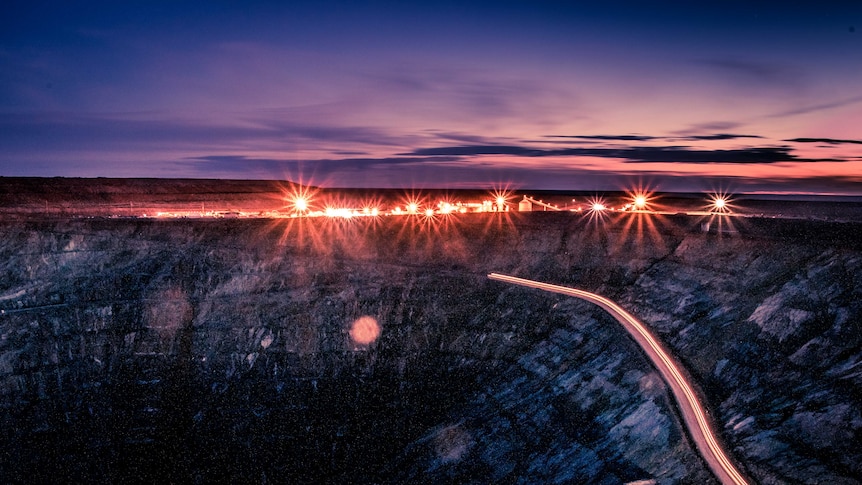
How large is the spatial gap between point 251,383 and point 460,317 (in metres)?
21.8

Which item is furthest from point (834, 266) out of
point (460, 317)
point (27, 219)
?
point (27, 219)

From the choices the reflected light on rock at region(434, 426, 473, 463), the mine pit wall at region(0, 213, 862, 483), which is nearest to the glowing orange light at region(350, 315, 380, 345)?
the mine pit wall at region(0, 213, 862, 483)

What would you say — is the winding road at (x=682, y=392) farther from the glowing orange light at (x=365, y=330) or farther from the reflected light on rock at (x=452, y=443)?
the glowing orange light at (x=365, y=330)

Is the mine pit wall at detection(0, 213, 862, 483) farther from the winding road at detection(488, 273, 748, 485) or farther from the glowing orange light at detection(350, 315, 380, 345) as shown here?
the winding road at detection(488, 273, 748, 485)

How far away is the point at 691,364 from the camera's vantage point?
44.4 m

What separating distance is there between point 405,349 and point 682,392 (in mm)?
29199

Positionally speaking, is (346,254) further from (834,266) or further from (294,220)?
(834,266)

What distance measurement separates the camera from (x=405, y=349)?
206ft

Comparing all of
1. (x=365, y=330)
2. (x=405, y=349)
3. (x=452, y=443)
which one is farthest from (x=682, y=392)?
(x=365, y=330)

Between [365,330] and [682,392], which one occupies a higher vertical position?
[682,392]

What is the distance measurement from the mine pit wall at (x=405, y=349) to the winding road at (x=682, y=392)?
2.88 ft

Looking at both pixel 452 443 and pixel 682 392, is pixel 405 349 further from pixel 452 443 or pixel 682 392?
pixel 682 392

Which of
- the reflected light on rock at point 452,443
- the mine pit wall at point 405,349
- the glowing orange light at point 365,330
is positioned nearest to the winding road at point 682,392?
the mine pit wall at point 405,349

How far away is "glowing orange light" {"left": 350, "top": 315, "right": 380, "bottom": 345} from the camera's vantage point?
2516 inches
